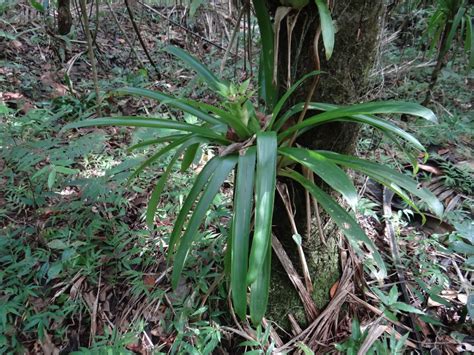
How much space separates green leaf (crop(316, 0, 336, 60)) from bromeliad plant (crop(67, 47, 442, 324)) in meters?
0.07

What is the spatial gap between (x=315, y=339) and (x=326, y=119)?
2.17 feet

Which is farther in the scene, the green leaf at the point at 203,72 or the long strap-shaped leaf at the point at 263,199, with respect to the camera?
the green leaf at the point at 203,72

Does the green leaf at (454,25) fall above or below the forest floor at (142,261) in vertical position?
above

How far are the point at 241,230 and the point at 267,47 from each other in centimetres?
51

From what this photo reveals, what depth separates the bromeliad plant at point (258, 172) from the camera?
2.41ft

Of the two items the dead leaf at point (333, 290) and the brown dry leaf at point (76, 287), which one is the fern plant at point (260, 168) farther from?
the brown dry leaf at point (76, 287)

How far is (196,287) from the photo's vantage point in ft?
3.89

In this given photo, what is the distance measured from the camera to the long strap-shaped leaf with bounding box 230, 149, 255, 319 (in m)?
0.71

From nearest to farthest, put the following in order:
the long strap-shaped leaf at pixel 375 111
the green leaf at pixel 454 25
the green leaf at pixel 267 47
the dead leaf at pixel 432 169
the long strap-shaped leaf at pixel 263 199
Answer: the long strap-shaped leaf at pixel 263 199 < the long strap-shaped leaf at pixel 375 111 < the green leaf at pixel 267 47 < the dead leaf at pixel 432 169 < the green leaf at pixel 454 25

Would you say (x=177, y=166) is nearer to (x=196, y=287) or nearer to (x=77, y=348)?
(x=196, y=287)

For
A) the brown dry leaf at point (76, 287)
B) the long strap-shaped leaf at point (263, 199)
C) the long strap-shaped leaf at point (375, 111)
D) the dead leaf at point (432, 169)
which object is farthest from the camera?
the dead leaf at point (432, 169)

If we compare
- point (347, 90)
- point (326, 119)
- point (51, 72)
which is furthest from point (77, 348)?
point (51, 72)

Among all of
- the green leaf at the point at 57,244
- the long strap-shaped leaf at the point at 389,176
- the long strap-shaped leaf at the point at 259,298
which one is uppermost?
the long strap-shaped leaf at the point at 389,176

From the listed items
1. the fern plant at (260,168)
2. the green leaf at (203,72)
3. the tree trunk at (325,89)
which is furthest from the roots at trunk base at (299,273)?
the green leaf at (203,72)
